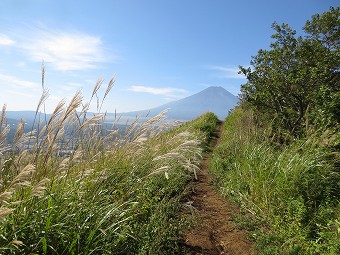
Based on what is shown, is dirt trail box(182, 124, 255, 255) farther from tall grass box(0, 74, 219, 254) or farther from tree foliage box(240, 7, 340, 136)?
tree foliage box(240, 7, 340, 136)

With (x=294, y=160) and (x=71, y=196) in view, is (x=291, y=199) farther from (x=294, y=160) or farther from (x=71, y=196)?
(x=71, y=196)

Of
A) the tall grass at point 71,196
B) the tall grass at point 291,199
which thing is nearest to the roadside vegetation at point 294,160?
the tall grass at point 291,199

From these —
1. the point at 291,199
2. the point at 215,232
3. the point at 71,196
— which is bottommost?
the point at 215,232

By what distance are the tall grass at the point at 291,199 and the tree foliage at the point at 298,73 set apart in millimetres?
3379

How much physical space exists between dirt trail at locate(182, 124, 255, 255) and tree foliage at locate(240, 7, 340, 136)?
14.1 feet

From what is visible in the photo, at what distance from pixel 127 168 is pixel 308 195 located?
3310mm

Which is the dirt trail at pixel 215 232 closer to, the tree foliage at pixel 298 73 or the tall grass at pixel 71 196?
the tall grass at pixel 71 196

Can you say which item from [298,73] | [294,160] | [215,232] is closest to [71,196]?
[215,232]

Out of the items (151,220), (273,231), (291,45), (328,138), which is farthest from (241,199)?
(291,45)

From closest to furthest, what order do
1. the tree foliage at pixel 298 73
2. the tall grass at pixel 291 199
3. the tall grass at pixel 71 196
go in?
1. the tall grass at pixel 71 196
2. the tall grass at pixel 291 199
3. the tree foliage at pixel 298 73

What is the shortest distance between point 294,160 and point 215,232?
227cm

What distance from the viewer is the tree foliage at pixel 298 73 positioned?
9805 millimetres

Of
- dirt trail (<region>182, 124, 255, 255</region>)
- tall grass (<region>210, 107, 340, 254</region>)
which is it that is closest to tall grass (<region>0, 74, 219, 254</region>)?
dirt trail (<region>182, 124, 255, 255</region>)

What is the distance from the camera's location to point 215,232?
15.5 ft
